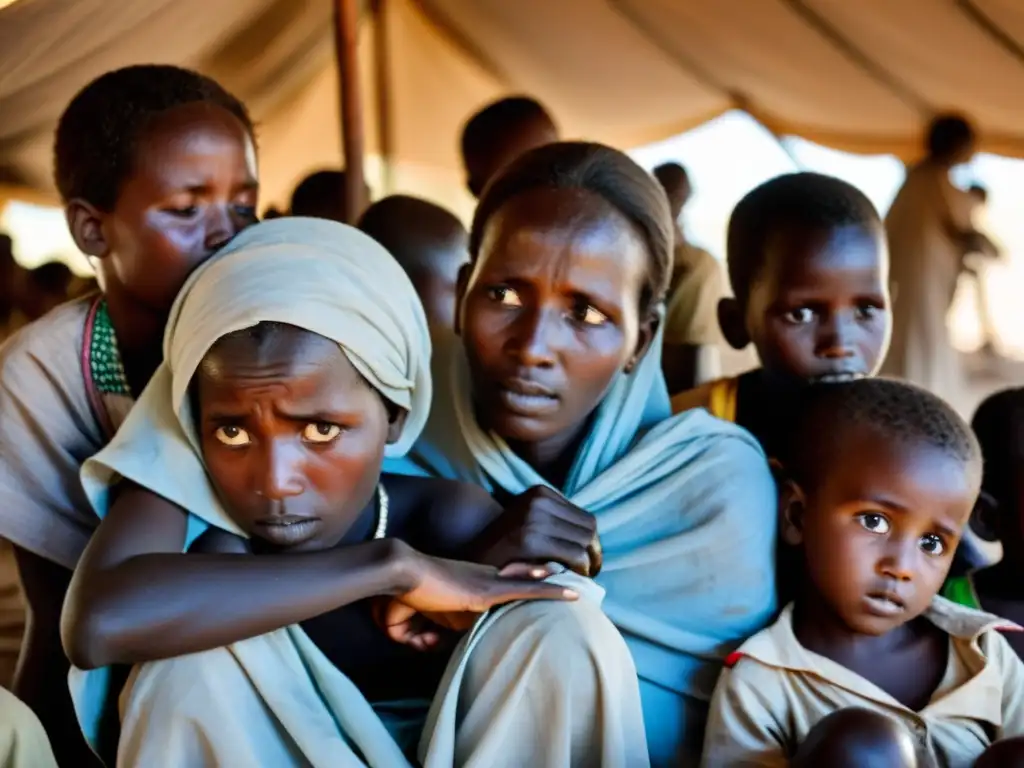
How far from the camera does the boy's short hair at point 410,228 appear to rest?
251cm

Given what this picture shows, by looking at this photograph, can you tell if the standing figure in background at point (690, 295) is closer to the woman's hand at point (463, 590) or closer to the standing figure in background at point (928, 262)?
the woman's hand at point (463, 590)

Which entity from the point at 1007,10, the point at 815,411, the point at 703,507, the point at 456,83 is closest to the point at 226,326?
the point at 703,507

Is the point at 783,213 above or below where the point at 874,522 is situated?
above

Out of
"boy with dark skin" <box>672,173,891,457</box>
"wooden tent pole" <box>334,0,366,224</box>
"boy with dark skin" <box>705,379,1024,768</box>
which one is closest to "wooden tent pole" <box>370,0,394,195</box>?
"wooden tent pole" <box>334,0,366,224</box>

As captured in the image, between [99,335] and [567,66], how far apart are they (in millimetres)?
3546

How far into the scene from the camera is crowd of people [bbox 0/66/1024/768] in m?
1.24

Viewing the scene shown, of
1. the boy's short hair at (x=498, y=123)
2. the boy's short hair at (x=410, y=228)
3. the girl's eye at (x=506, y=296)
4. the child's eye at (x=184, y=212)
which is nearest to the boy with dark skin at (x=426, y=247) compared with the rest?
the boy's short hair at (x=410, y=228)

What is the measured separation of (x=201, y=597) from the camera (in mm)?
1244

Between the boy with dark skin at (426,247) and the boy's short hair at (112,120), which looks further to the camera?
the boy with dark skin at (426,247)

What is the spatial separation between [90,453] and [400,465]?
52 cm

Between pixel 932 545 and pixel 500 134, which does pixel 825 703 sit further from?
pixel 500 134

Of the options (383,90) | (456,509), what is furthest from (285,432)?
(383,90)

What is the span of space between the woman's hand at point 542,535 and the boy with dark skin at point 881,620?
0.82 ft

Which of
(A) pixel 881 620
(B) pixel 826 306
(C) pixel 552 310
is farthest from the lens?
(B) pixel 826 306
